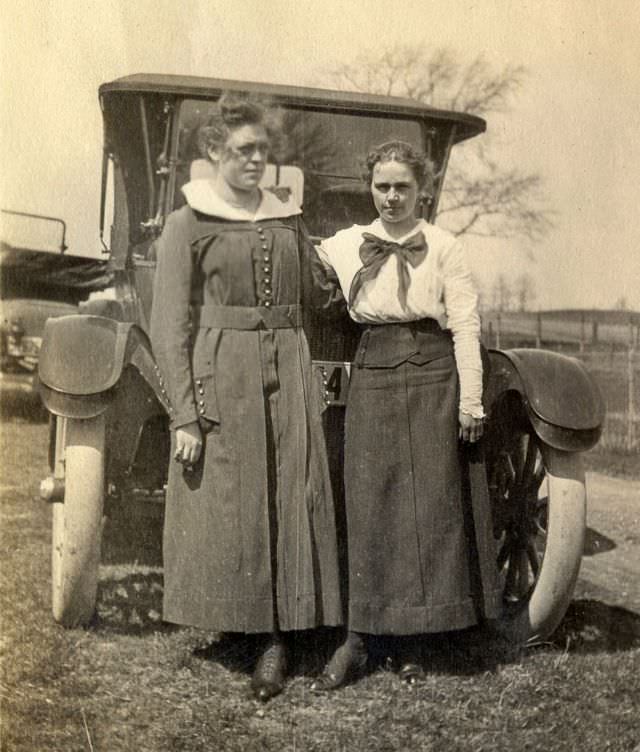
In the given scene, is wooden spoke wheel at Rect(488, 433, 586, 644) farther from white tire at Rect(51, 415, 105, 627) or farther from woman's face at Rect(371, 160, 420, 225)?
white tire at Rect(51, 415, 105, 627)

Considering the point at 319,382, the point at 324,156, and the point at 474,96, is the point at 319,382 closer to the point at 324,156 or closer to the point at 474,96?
the point at 324,156

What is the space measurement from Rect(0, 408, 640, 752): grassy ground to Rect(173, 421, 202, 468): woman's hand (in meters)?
0.62

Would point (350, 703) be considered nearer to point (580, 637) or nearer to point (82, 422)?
point (580, 637)

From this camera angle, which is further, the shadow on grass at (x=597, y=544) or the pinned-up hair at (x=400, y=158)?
the shadow on grass at (x=597, y=544)

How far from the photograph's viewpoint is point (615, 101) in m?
2.81

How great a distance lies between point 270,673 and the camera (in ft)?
8.14

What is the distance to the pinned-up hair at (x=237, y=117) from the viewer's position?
7.97 ft

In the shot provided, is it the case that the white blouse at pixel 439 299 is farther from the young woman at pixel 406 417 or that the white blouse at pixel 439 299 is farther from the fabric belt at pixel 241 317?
the fabric belt at pixel 241 317

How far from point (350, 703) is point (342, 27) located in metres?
1.90

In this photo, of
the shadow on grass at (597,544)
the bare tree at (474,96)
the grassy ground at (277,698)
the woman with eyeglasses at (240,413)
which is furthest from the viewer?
the shadow on grass at (597,544)

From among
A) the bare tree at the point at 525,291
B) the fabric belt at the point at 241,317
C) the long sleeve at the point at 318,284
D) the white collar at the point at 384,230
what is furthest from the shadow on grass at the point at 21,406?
the bare tree at the point at 525,291

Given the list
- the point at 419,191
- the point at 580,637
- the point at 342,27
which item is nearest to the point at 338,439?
the point at 419,191

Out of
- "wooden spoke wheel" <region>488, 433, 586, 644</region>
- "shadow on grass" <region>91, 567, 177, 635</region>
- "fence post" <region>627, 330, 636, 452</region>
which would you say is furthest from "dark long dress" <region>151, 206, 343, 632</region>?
"fence post" <region>627, 330, 636, 452</region>

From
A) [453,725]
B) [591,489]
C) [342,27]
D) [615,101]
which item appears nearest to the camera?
[453,725]
